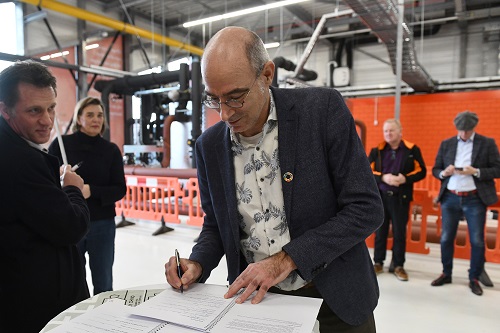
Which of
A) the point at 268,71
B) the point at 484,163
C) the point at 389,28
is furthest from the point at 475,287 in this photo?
the point at 389,28

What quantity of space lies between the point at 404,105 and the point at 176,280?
9717 mm

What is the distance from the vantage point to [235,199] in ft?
3.77

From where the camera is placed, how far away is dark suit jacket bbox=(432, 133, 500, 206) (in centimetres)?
342

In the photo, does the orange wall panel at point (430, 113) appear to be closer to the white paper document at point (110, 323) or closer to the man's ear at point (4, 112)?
the man's ear at point (4, 112)

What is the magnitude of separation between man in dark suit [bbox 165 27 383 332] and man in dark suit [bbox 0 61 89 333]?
1.78ft

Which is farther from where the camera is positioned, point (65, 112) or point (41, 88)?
point (65, 112)

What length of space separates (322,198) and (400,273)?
10.6 feet

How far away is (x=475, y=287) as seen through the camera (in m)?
3.44

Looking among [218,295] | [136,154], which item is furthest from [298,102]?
[136,154]

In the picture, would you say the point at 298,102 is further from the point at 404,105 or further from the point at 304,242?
the point at 404,105

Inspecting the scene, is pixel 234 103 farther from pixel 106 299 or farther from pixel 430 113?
pixel 430 113

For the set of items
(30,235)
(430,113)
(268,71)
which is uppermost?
(430,113)

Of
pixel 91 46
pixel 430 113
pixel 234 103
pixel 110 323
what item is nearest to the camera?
pixel 110 323

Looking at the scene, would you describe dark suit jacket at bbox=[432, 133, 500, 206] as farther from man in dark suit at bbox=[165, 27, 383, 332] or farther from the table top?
the table top
